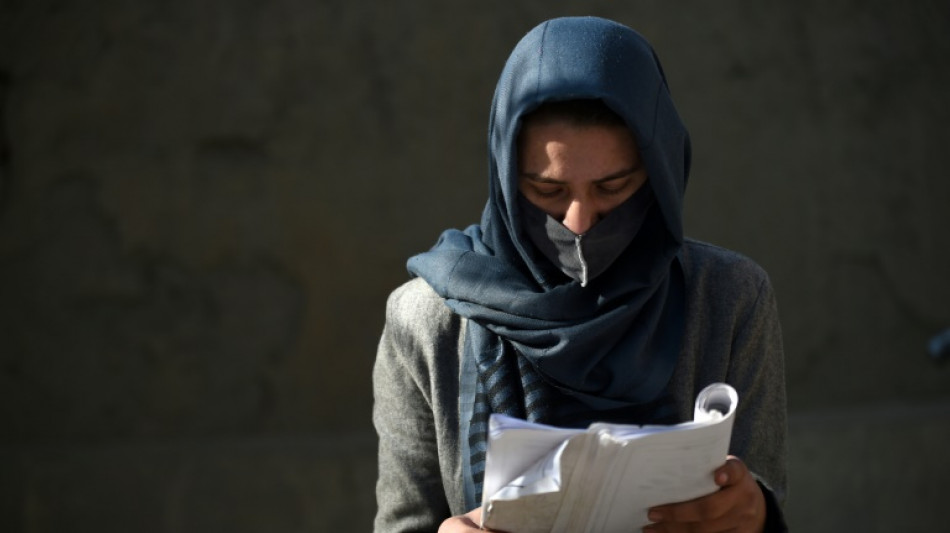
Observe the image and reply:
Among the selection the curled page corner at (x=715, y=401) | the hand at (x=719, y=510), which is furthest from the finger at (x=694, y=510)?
the curled page corner at (x=715, y=401)

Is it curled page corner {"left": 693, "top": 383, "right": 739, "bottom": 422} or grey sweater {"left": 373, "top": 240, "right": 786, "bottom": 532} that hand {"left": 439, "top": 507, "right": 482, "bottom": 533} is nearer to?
grey sweater {"left": 373, "top": 240, "right": 786, "bottom": 532}

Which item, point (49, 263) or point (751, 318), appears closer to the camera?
point (751, 318)

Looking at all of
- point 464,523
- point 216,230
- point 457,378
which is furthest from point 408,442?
point 216,230

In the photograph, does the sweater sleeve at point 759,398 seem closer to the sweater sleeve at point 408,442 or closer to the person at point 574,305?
the person at point 574,305

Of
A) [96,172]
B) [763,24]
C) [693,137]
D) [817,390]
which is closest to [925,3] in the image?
[763,24]

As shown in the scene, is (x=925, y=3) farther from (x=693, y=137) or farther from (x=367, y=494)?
(x=367, y=494)

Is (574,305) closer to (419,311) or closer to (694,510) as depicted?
(419,311)

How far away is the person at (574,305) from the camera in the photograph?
213cm

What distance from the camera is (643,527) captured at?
6.44 ft

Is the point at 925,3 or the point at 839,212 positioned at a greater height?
the point at 925,3

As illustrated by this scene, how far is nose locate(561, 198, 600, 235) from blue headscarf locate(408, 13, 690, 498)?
90 mm

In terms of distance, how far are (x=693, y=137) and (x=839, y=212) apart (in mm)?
566

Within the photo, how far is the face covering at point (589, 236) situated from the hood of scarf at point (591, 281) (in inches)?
1.0

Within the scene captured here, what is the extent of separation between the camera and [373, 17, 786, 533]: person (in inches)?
83.8
